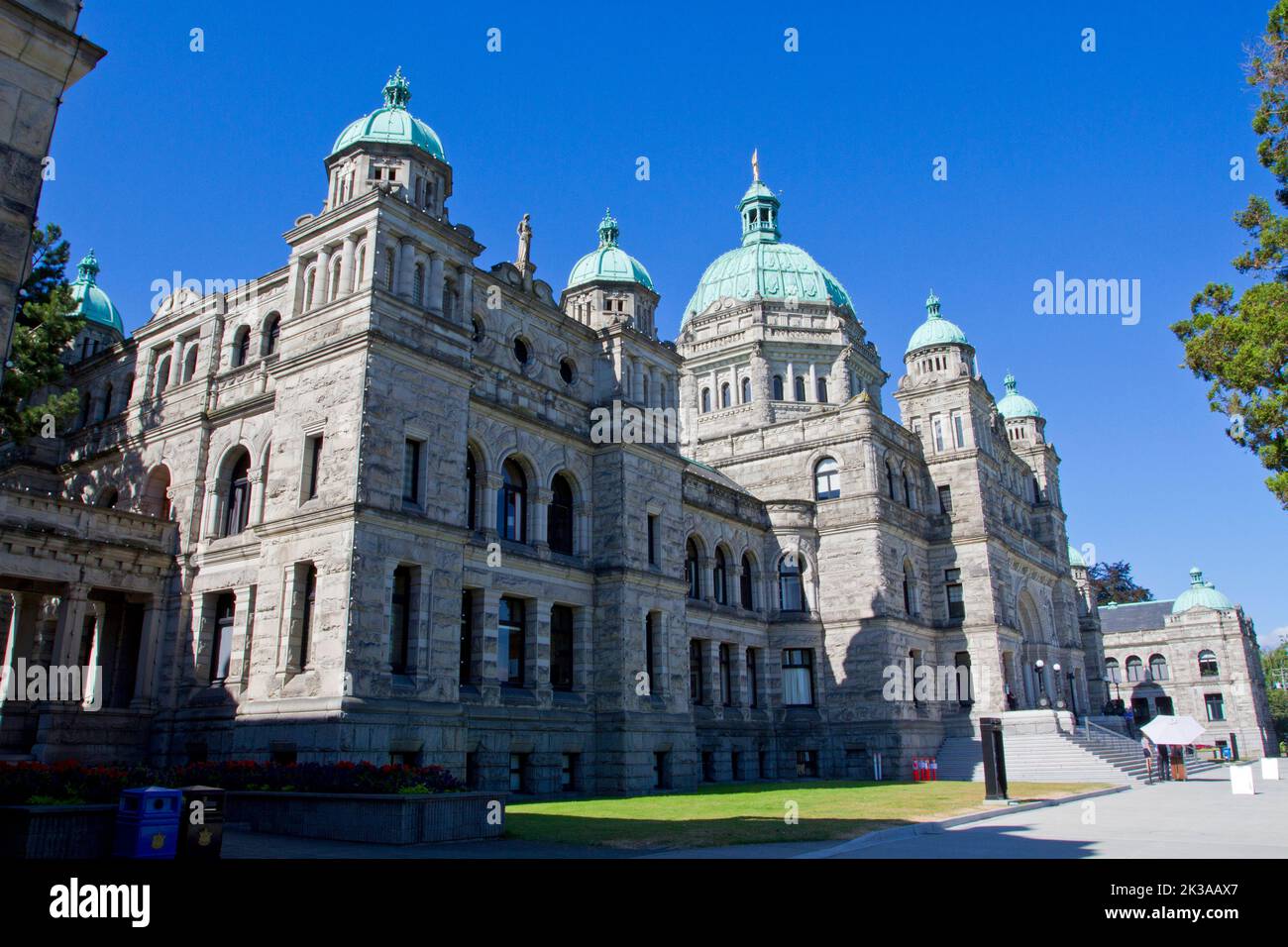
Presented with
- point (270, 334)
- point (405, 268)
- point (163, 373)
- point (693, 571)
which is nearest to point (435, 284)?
point (405, 268)

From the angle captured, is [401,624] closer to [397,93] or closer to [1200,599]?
[397,93]

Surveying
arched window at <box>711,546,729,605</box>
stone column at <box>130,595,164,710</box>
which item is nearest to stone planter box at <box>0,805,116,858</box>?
stone column at <box>130,595,164,710</box>

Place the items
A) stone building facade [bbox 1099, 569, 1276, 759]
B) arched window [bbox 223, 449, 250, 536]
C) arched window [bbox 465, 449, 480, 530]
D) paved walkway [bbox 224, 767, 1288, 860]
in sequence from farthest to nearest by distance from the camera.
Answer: stone building facade [bbox 1099, 569, 1276, 759] → arched window [bbox 465, 449, 480, 530] → arched window [bbox 223, 449, 250, 536] → paved walkway [bbox 224, 767, 1288, 860]

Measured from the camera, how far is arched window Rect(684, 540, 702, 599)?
39000 mm

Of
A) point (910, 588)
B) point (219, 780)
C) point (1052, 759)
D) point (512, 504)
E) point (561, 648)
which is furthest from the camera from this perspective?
point (910, 588)

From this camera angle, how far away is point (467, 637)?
2677cm

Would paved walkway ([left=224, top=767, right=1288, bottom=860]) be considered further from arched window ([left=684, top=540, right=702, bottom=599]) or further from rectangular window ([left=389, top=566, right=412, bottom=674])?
arched window ([left=684, top=540, right=702, bottom=599])

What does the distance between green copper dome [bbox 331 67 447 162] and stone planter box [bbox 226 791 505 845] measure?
1871 centimetres

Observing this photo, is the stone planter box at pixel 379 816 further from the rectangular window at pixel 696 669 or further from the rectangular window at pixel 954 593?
the rectangular window at pixel 954 593

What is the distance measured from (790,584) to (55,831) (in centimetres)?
3471

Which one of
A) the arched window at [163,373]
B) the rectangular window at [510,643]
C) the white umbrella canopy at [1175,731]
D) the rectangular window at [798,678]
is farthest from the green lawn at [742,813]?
the arched window at [163,373]

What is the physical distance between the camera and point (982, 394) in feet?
169
